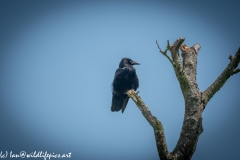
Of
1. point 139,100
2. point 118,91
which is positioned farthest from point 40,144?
point 139,100

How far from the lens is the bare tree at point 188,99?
441 centimetres

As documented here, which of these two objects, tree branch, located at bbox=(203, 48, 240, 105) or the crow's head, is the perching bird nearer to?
the crow's head

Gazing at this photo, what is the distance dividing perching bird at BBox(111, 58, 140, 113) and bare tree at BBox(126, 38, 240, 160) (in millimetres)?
3405

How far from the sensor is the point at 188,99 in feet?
15.9

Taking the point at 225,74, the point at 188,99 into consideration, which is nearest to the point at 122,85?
the point at 188,99

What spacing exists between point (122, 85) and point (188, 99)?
179 inches

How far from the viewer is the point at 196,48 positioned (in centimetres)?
570

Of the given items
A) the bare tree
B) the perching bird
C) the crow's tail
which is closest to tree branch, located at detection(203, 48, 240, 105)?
the bare tree

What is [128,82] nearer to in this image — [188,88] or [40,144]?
[188,88]

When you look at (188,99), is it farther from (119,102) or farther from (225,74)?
(119,102)

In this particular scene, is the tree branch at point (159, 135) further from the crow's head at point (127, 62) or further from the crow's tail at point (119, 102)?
the crow's head at point (127, 62)

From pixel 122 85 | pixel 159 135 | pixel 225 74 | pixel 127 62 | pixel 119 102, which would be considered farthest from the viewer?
pixel 127 62

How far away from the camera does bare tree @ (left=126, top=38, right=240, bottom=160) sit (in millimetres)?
4414

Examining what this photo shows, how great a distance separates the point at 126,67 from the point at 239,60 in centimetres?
502
